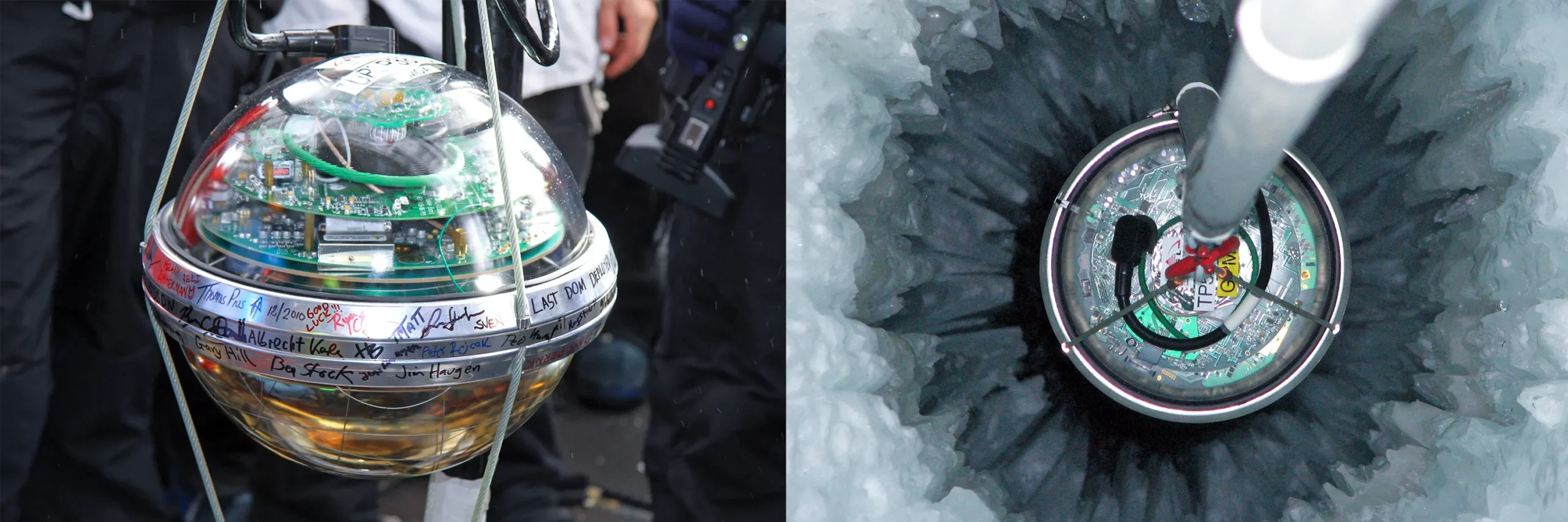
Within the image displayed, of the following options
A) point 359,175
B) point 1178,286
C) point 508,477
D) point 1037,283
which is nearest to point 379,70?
point 359,175

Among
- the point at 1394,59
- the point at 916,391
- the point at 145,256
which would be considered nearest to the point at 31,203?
→ the point at 145,256

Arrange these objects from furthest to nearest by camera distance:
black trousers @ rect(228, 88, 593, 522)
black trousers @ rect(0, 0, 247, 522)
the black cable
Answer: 1. the black cable
2. black trousers @ rect(228, 88, 593, 522)
3. black trousers @ rect(0, 0, 247, 522)

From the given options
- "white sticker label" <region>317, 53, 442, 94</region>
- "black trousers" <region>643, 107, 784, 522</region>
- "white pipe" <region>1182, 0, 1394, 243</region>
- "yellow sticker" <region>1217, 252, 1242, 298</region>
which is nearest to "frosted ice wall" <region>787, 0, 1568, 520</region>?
"black trousers" <region>643, 107, 784, 522</region>

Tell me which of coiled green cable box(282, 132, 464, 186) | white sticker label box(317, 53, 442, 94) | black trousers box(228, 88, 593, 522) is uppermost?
white sticker label box(317, 53, 442, 94)

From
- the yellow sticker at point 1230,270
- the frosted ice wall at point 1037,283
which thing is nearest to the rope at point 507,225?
the frosted ice wall at point 1037,283
